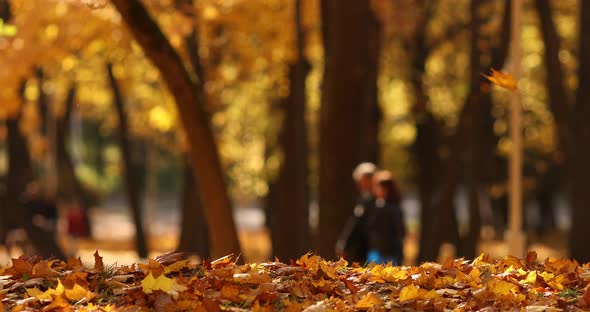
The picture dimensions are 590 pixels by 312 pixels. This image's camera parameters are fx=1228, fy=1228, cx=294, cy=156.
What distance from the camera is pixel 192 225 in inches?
963

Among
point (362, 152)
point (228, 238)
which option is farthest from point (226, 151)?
point (228, 238)

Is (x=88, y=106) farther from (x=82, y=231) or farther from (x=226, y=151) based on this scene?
(x=82, y=231)

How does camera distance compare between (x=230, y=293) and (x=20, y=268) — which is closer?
(x=230, y=293)

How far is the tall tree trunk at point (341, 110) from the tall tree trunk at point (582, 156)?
4.94 meters

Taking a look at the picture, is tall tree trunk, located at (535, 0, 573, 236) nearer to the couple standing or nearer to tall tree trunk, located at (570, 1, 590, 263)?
tall tree trunk, located at (570, 1, 590, 263)

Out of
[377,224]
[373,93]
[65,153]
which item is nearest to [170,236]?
[65,153]

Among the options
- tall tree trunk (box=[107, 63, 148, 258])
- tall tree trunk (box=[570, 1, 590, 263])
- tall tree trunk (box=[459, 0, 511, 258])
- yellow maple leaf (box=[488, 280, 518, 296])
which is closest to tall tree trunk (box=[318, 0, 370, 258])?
tall tree trunk (box=[459, 0, 511, 258])

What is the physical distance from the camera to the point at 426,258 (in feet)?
71.3

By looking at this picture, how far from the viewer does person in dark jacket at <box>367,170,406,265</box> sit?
37.4 feet

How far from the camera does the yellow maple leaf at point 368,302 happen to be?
5531mm

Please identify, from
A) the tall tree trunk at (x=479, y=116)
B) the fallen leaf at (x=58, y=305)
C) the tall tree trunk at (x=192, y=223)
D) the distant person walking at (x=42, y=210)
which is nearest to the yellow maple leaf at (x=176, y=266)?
the fallen leaf at (x=58, y=305)

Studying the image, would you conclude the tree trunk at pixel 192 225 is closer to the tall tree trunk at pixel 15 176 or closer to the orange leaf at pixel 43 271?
the tall tree trunk at pixel 15 176

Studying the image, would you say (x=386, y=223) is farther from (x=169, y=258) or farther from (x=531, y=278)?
(x=169, y=258)

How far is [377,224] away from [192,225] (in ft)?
43.7
